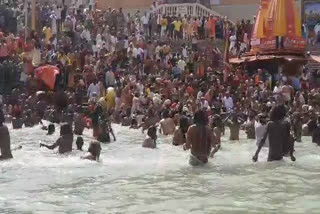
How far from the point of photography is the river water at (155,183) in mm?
9066

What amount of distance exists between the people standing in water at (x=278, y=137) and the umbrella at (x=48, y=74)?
12848 mm

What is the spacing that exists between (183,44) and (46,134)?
12.0m

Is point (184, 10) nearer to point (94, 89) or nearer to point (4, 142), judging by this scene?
point (94, 89)

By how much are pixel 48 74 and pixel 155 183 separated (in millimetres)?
13651

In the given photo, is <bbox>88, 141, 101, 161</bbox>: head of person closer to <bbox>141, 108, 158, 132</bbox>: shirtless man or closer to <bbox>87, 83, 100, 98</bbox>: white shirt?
<bbox>141, 108, 158, 132</bbox>: shirtless man

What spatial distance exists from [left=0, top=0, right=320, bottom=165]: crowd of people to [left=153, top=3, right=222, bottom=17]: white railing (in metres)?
2.66

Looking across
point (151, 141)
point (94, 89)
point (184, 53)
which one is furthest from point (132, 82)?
point (151, 141)

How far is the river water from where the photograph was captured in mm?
9066

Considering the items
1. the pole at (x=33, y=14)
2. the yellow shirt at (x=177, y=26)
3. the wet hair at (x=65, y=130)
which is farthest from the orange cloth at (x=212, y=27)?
the wet hair at (x=65, y=130)

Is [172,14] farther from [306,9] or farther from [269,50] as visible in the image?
[269,50]

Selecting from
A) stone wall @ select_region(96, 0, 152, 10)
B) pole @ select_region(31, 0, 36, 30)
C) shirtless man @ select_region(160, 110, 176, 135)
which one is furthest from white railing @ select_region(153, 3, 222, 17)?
shirtless man @ select_region(160, 110, 176, 135)

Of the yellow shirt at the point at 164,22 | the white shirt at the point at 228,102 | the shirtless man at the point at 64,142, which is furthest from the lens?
the yellow shirt at the point at 164,22

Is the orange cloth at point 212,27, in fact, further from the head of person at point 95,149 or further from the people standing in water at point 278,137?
the people standing in water at point 278,137

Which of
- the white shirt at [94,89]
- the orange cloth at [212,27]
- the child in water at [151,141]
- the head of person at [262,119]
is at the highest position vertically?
the orange cloth at [212,27]
